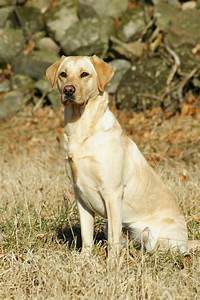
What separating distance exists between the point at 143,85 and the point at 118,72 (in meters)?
0.86

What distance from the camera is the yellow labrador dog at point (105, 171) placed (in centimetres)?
505

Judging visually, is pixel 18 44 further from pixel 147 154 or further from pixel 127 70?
pixel 147 154

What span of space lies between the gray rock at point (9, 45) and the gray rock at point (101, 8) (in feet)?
4.58

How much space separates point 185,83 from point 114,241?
23.5 ft

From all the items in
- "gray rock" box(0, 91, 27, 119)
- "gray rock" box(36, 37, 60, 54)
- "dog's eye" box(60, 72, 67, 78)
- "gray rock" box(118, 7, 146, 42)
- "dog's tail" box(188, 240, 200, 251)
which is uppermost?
"dog's eye" box(60, 72, 67, 78)

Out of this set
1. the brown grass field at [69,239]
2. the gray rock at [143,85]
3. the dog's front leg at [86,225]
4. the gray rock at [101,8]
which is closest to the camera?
the brown grass field at [69,239]

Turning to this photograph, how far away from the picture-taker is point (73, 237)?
562cm

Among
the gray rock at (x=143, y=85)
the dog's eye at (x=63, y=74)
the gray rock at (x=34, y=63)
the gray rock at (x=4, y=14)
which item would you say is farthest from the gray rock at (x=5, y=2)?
the dog's eye at (x=63, y=74)

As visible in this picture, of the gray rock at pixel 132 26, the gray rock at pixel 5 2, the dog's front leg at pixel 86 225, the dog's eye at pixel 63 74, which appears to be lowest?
the dog's front leg at pixel 86 225

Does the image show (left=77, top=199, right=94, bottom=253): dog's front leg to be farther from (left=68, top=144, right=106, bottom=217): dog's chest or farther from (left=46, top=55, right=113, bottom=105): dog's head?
(left=46, top=55, right=113, bottom=105): dog's head

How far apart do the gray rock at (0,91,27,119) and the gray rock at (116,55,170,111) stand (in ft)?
6.71

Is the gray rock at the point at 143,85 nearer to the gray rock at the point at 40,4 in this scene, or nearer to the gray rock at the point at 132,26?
the gray rock at the point at 132,26

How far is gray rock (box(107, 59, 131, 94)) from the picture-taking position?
12.5 metres

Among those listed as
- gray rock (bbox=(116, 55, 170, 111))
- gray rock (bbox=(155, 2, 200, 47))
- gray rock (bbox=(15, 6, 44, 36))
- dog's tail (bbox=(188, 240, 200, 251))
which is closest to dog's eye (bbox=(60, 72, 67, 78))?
dog's tail (bbox=(188, 240, 200, 251))
